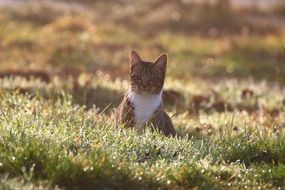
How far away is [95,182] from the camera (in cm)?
574

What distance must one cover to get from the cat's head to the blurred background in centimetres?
291

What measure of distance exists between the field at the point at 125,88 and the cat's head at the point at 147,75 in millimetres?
492

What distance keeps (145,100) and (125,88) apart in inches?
120

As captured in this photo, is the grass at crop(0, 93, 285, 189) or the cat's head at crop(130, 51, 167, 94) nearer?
the grass at crop(0, 93, 285, 189)

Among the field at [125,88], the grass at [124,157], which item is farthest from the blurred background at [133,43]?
the grass at [124,157]

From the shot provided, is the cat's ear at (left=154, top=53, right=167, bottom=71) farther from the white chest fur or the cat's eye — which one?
the white chest fur

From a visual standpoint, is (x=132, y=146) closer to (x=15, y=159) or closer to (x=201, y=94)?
(x=15, y=159)

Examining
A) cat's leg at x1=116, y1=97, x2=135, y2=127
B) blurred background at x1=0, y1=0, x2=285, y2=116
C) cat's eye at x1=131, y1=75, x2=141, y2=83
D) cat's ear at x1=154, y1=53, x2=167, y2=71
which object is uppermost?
cat's ear at x1=154, y1=53, x2=167, y2=71

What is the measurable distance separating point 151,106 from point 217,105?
3797mm

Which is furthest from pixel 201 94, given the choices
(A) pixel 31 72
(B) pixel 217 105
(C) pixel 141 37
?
(C) pixel 141 37

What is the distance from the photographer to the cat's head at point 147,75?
771cm

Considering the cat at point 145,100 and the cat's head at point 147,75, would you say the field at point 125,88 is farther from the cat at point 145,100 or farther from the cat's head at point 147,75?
the cat's head at point 147,75

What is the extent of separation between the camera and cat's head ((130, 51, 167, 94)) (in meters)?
7.71

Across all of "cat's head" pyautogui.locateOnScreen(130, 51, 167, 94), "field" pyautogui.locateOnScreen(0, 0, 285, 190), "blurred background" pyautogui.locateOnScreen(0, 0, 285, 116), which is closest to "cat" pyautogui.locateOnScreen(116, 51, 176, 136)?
"cat's head" pyautogui.locateOnScreen(130, 51, 167, 94)
